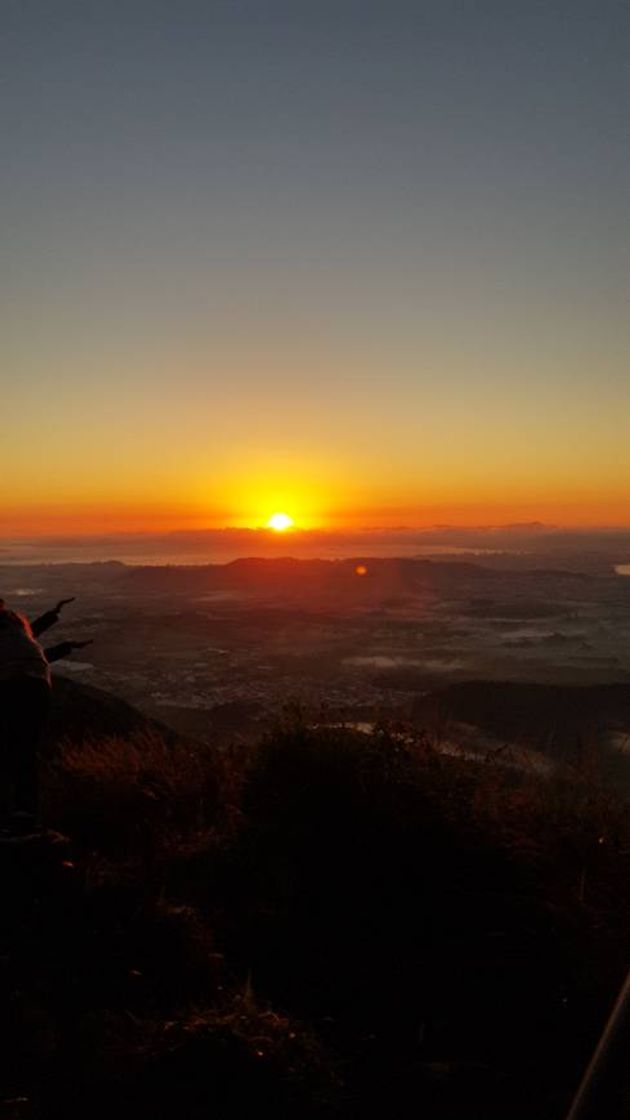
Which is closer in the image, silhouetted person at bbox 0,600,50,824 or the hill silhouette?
silhouetted person at bbox 0,600,50,824

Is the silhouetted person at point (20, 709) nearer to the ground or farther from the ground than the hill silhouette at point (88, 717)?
farther from the ground

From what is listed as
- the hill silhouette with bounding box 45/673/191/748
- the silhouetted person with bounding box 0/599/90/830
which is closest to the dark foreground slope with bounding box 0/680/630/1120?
the silhouetted person with bounding box 0/599/90/830

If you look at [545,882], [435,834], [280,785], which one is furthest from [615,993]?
[280,785]

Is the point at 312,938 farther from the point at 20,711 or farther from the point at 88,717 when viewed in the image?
the point at 88,717

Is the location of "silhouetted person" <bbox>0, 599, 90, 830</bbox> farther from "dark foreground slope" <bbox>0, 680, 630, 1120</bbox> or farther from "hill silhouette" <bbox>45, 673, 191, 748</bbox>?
"hill silhouette" <bbox>45, 673, 191, 748</bbox>

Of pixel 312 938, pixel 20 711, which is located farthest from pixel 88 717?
pixel 312 938

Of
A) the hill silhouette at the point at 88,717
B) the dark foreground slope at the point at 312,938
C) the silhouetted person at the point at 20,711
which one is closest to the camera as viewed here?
the dark foreground slope at the point at 312,938

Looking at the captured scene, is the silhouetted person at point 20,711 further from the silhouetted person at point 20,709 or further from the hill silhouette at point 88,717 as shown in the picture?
the hill silhouette at point 88,717

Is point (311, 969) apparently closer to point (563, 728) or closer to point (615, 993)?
point (615, 993)

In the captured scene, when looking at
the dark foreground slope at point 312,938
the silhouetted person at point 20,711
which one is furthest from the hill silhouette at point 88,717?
the silhouetted person at point 20,711
